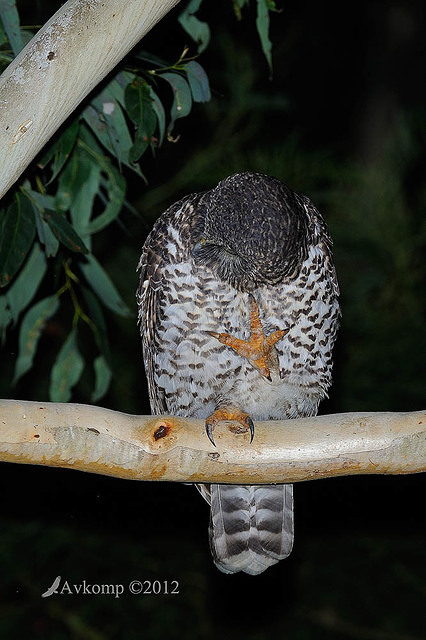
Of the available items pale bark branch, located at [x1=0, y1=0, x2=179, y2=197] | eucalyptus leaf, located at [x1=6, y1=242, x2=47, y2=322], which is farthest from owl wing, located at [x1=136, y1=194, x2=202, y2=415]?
pale bark branch, located at [x1=0, y1=0, x2=179, y2=197]

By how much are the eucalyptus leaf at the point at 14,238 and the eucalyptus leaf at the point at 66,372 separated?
0.60 m

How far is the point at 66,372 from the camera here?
10.6 ft

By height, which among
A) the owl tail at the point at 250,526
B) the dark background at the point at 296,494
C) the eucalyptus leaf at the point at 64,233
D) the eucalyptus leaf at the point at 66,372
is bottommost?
the dark background at the point at 296,494

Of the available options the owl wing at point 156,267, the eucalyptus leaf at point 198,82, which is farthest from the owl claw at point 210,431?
the eucalyptus leaf at point 198,82

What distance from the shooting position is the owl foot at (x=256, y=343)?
9.02 feet

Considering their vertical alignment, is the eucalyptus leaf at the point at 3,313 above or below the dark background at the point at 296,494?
above

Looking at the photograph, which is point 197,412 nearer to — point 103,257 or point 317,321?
point 317,321

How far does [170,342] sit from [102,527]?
2.50 meters

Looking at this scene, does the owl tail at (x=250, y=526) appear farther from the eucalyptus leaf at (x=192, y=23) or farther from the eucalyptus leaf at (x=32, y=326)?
the eucalyptus leaf at (x=192, y=23)

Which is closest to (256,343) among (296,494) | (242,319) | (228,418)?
(242,319)

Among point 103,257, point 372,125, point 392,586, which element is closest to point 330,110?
point 372,125

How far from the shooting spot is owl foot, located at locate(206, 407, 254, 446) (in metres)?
2.29

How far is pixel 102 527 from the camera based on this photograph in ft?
16.8

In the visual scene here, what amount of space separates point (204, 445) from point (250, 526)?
2.88 feet
